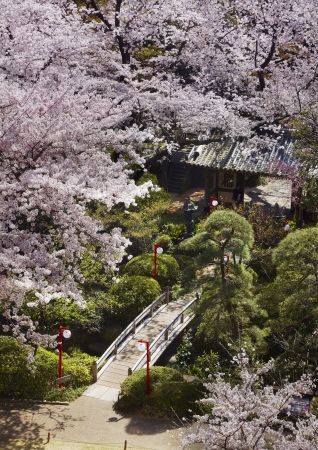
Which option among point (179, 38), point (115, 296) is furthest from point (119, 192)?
point (179, 38)

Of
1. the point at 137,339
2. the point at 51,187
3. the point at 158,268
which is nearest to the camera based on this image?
the point at 51,187

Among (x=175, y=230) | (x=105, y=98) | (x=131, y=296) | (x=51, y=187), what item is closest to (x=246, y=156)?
(x=175, y=230)

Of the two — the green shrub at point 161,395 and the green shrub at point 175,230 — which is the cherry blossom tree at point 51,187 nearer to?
the green shrub at point 161,395

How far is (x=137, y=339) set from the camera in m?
20.9

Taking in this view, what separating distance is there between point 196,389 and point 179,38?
1713cm

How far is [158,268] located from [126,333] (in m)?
4.11

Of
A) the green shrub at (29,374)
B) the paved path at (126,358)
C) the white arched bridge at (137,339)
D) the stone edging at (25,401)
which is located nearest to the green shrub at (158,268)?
the white arched bridge at (137,339)

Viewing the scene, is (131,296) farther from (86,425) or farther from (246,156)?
(246,156)

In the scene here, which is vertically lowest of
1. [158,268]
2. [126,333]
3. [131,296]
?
[126,333]

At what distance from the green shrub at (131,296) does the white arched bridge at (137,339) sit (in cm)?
38

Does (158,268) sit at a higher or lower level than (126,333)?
higher

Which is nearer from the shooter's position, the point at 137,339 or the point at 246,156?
the point at 137,339

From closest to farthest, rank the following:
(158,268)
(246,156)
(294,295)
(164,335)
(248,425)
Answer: (248,425) → (294,295) → (164,335) → (158,268) → (246,156)

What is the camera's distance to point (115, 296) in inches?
898
